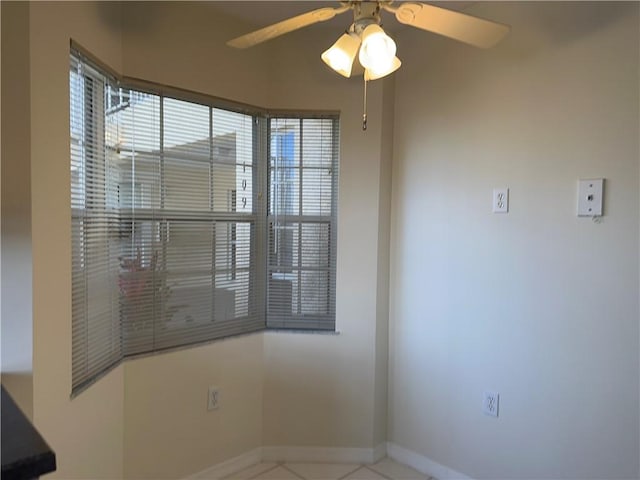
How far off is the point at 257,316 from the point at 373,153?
1.08 meters

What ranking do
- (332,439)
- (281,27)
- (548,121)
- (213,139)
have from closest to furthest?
(281,27)
(548,121)
(213,139)
(332,439)

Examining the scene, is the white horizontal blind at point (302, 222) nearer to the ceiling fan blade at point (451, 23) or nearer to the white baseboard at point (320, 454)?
the white baseboard at point (320, 454)

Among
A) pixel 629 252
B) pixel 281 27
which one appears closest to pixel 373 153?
pixel 281 27

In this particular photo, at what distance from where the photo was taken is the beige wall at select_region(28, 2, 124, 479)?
1429mm

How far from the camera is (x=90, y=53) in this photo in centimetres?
169

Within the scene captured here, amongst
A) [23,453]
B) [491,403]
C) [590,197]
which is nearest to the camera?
[23,453]

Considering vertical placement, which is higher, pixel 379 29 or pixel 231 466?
pixel 379 29

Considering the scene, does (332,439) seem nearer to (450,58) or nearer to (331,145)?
(331,145)

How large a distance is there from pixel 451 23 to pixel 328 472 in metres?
2.13

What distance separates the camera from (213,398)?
2242 mm

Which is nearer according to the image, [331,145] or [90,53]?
[90,53]

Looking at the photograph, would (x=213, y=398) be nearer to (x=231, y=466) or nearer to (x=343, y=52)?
(x=231, y=466)

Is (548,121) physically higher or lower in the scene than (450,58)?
lower

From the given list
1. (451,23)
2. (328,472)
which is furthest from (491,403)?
(451,23)
